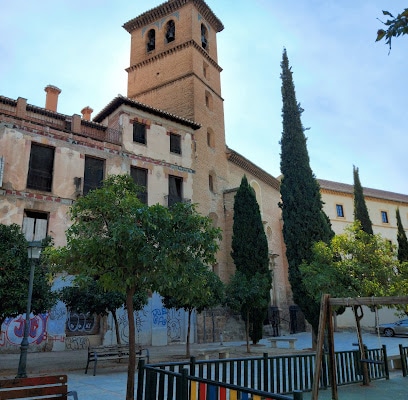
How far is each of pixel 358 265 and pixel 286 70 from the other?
14.1 m

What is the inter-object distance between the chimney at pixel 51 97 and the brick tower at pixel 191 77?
6.82 metres

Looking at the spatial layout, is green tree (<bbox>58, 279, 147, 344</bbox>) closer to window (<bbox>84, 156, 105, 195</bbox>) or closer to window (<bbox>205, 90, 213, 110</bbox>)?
window (<bbox>84, 156, 105, 195</bbox>)

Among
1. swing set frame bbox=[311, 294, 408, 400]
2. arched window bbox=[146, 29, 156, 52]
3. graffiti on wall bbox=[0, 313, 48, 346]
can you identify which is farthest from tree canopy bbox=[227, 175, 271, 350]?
arched window bbox=[146, 29, 156, 52]

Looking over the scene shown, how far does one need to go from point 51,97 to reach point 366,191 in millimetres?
29941

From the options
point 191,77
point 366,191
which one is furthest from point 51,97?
point 366,191

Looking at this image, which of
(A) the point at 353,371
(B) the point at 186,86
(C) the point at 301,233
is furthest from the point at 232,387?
(B) the point at 186,86

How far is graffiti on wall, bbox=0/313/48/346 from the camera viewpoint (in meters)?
14.4

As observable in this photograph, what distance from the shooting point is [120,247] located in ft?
23.3

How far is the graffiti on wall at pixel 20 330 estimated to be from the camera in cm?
1438

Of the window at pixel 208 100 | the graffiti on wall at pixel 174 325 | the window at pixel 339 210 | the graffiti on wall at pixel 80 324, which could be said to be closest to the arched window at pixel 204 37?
the window at pixel 208 100

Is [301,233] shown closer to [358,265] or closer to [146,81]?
[358,265]

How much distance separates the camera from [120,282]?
23.5ft

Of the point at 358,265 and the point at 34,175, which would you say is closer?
the point at 358,265

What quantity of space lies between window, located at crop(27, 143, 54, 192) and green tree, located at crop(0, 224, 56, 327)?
19.8 ft
